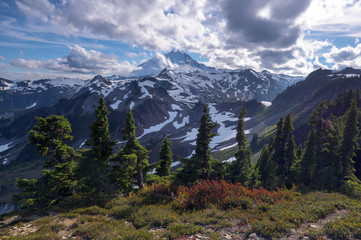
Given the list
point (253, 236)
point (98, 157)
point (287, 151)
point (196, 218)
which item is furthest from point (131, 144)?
point (287, 151)

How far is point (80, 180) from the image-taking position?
17.6 meters

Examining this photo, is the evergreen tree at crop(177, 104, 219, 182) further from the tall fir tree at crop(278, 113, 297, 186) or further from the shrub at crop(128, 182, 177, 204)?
the tall fir tree at crop(278, 113, 297, 186)

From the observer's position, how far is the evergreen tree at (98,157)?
18.0 m

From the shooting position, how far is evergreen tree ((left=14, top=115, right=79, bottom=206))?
1745 cm

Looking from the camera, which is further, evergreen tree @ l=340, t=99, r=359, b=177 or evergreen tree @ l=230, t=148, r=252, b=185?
evergreen tree @ l=340, t=99, r=359, b=177

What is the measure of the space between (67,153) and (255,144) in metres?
110

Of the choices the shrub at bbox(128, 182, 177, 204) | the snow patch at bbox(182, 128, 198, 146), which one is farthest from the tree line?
the snow patch at bbox(182, 128, 198, 146)

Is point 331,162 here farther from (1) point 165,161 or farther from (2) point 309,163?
(1) point 165,161

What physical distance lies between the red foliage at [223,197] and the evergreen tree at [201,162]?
5.96 m

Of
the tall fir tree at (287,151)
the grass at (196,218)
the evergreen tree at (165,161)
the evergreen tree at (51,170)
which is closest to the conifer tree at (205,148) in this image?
the grass at (196,218)

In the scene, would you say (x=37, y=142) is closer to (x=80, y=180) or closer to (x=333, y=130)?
(x=80, y=180)

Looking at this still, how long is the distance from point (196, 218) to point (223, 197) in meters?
3.86

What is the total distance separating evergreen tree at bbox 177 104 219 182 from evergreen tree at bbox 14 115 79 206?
1235 centimetres

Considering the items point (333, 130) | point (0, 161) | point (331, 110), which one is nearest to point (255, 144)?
point (331, 110)
